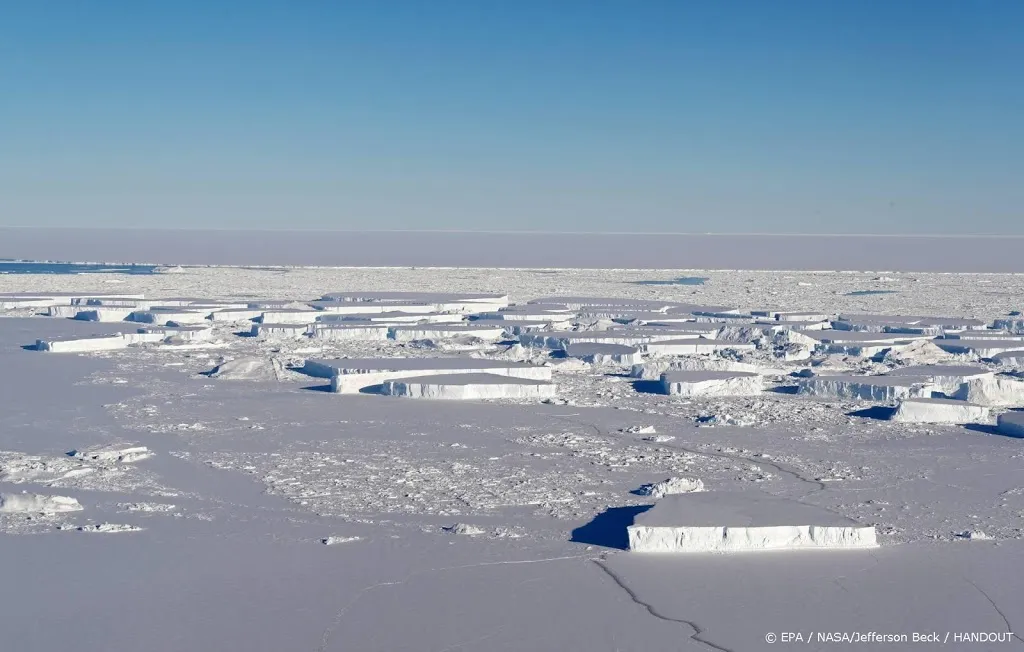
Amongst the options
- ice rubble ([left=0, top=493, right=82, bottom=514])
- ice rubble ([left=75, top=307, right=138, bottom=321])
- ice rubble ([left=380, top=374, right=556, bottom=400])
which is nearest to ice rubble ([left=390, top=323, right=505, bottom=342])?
ice rubble ([left=380, top=374, right=556, bottom=400])

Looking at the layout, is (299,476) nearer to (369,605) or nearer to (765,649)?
(369,605)

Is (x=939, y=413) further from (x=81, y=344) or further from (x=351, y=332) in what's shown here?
(x=81, y=344)

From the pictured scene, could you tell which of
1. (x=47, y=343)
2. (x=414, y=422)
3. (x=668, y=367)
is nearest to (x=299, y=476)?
(x=414, y=422)

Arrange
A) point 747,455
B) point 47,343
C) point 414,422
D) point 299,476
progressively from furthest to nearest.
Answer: point 47,343
point 414,422
point 747,455
point 299,476

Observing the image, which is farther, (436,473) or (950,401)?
(950,401)

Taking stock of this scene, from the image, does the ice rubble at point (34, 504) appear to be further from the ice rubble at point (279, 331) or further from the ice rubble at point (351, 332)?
the ice rubble at point (279, 331)

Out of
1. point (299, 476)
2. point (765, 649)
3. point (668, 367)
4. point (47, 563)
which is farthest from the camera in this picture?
point (668, 367)
